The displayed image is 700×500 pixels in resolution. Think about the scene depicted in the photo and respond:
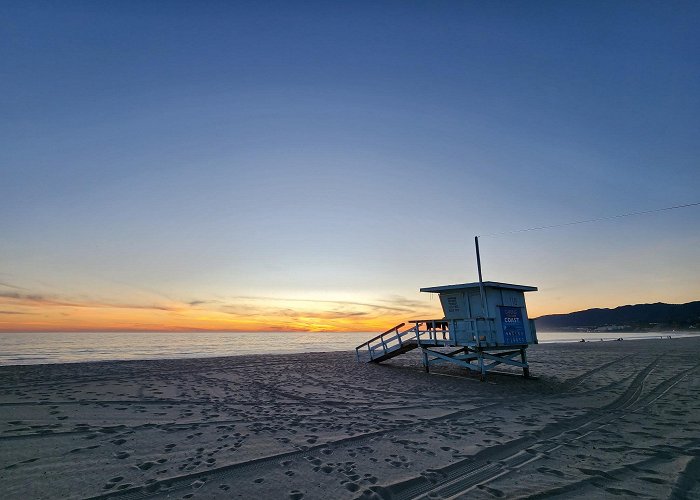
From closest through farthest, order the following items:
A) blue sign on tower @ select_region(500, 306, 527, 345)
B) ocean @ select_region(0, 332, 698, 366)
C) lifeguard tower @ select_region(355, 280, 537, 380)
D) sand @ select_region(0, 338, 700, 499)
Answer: sand @ select_region(0, 338, 700, 499) < lifeguard tower @ select_region(355, 280, 537, 380) < blue sign on tower @ select_region(500, 306, 527, 345) < ocean @ select_region(0, 332, 698, 366)

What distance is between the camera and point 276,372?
19.4 meters

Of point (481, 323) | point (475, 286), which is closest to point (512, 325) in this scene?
point (481, 323)

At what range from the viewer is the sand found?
5.12m

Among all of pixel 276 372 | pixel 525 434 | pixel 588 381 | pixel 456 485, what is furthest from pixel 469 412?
pixel 276 372

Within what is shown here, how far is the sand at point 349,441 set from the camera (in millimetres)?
5121

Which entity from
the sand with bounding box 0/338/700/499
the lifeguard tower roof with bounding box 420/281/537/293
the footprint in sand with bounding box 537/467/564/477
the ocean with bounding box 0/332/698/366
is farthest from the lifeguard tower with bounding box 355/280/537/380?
the ocean with bounding box 0/332/698/366

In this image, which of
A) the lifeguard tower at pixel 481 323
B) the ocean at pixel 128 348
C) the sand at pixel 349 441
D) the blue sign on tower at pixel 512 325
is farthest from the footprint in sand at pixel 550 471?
the ocean at pixel 128 348

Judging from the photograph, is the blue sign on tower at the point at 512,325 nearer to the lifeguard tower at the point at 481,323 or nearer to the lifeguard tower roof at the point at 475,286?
the lifeguard tower at the point at 481,323

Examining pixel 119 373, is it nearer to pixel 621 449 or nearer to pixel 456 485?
pixel 456 485

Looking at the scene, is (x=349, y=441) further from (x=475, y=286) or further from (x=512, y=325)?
(x=512, y=325)

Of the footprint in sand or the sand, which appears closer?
the sand

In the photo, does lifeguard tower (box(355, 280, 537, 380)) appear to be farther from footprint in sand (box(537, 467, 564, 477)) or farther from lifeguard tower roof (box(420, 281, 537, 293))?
footprint in sand (box(537, 467, 564, 477))

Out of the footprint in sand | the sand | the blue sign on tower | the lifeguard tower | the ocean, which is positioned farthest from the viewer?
the ocean

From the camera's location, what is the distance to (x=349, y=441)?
23.7ft
